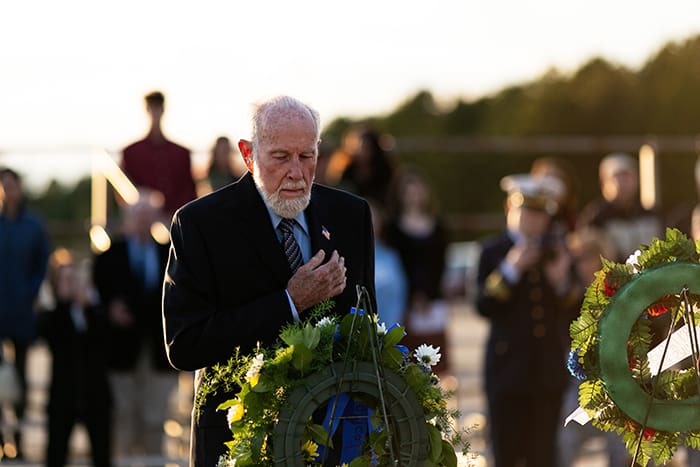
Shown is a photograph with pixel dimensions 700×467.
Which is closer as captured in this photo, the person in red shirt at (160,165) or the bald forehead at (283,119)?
the bald forehead at (283,119)

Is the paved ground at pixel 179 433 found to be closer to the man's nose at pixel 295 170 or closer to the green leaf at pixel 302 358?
the man's nose at pixel 295 170

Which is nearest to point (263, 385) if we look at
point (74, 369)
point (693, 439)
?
point (693, 439)

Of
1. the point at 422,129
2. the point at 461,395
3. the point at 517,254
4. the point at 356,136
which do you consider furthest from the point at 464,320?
the point at 422,129

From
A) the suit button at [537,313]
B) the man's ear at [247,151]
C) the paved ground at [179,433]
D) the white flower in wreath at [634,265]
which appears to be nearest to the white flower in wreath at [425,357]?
the white flower in wreath at [634,265]

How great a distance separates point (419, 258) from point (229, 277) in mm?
6921

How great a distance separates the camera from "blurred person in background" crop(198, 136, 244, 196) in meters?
12.1

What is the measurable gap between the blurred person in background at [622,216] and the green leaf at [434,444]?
725cm

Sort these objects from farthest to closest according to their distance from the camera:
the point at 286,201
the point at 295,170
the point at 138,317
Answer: the point at 138,317 → the point at 286,201 → the point at 295,170

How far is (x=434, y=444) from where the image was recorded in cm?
475

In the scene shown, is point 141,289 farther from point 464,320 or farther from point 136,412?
point 464,320

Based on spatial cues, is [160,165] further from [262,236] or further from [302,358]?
[302,358]

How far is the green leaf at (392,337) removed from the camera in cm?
484

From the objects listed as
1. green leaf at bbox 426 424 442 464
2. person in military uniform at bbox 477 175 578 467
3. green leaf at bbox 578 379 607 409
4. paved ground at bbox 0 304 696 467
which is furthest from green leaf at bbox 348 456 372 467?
paved ground at bbox 0 304 696 467

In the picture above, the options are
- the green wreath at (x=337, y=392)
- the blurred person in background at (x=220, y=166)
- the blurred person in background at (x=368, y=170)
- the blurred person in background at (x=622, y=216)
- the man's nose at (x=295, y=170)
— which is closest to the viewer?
the green wreath at (x=337, y=392)
